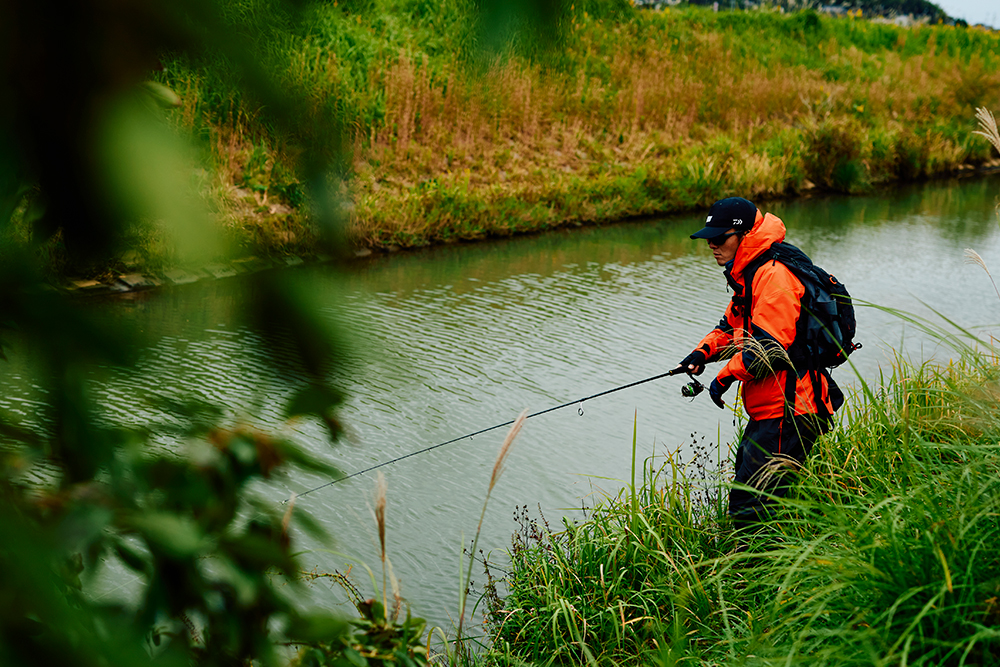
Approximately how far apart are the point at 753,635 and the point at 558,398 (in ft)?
13.2

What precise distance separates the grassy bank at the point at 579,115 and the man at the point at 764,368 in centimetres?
75

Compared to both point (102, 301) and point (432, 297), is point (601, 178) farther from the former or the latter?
point (102, 301)

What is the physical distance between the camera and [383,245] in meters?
11.1

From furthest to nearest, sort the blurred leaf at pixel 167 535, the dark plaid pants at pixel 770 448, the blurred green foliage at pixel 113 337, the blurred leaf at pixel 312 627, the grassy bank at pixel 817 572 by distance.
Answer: the dark plaid pants at pixel 770 448 < the grassy bank at pixel 817 572 < the blurred leaf at pixel 312 627 < the blurred leaf at pixel 167 535 < the blurred green foliage at pixel 113 337

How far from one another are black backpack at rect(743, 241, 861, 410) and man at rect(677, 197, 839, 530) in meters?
0.02

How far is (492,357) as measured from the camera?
23.8 feet

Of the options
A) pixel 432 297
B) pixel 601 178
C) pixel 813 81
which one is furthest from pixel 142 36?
pixel 813 81

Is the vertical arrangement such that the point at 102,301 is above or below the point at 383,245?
above

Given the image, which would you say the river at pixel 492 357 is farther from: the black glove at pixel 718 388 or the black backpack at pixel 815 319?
the black glove at pixel 718 388

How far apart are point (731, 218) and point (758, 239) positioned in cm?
16

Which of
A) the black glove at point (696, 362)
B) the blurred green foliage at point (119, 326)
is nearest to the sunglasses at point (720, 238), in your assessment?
the black glove at point (696, 362)

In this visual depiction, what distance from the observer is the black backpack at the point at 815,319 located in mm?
3396

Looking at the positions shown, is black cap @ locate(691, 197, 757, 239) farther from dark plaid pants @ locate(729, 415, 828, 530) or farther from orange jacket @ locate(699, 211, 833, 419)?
dark plaid pants @ locate(729, 415, 828, 530)

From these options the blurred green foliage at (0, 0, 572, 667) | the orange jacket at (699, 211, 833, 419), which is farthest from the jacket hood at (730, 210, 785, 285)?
the blurred green foliage at (0, 0, 572, 667)
